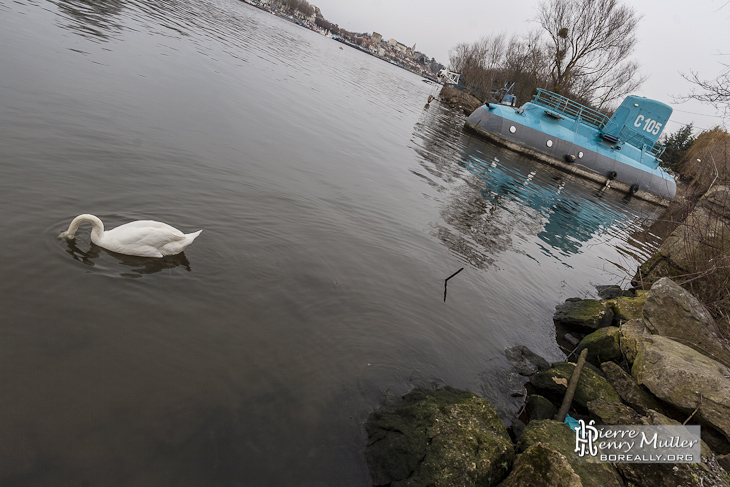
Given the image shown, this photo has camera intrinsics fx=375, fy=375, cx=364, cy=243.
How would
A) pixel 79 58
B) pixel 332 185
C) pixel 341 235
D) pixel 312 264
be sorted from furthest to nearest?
pixel 79 58 → pixel 332 185 → pixel 341 235 → pixel 312 264

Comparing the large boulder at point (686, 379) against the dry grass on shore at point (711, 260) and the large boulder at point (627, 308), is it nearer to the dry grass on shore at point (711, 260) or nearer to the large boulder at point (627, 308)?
the dry grass on shore at point (711, 260)

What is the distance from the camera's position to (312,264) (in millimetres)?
7387

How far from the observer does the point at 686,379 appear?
511cm

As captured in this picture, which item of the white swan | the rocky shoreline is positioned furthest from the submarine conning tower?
the white swan

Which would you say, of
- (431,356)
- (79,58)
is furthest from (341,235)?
(79,58)

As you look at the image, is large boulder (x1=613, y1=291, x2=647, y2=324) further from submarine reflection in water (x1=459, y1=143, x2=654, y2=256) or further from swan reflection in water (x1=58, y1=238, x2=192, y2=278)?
swan reflection in water (x1=58, y1=238, x2=192, y2=278)

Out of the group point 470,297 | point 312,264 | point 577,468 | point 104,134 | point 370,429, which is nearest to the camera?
point 577,468

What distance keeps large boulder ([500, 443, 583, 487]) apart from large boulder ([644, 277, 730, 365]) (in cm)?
435

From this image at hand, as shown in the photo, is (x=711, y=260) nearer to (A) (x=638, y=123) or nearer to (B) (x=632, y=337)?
(B) (x=632, y=337)

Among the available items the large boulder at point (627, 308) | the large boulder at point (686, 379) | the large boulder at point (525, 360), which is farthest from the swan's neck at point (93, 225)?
the large boulder at point (627, 308)

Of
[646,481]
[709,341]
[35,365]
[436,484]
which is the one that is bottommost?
[35,365]

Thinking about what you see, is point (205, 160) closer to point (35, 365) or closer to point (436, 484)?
point (35, 365)

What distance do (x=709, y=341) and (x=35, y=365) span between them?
31.4ft

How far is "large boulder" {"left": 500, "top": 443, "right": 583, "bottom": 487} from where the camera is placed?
11.4ft
